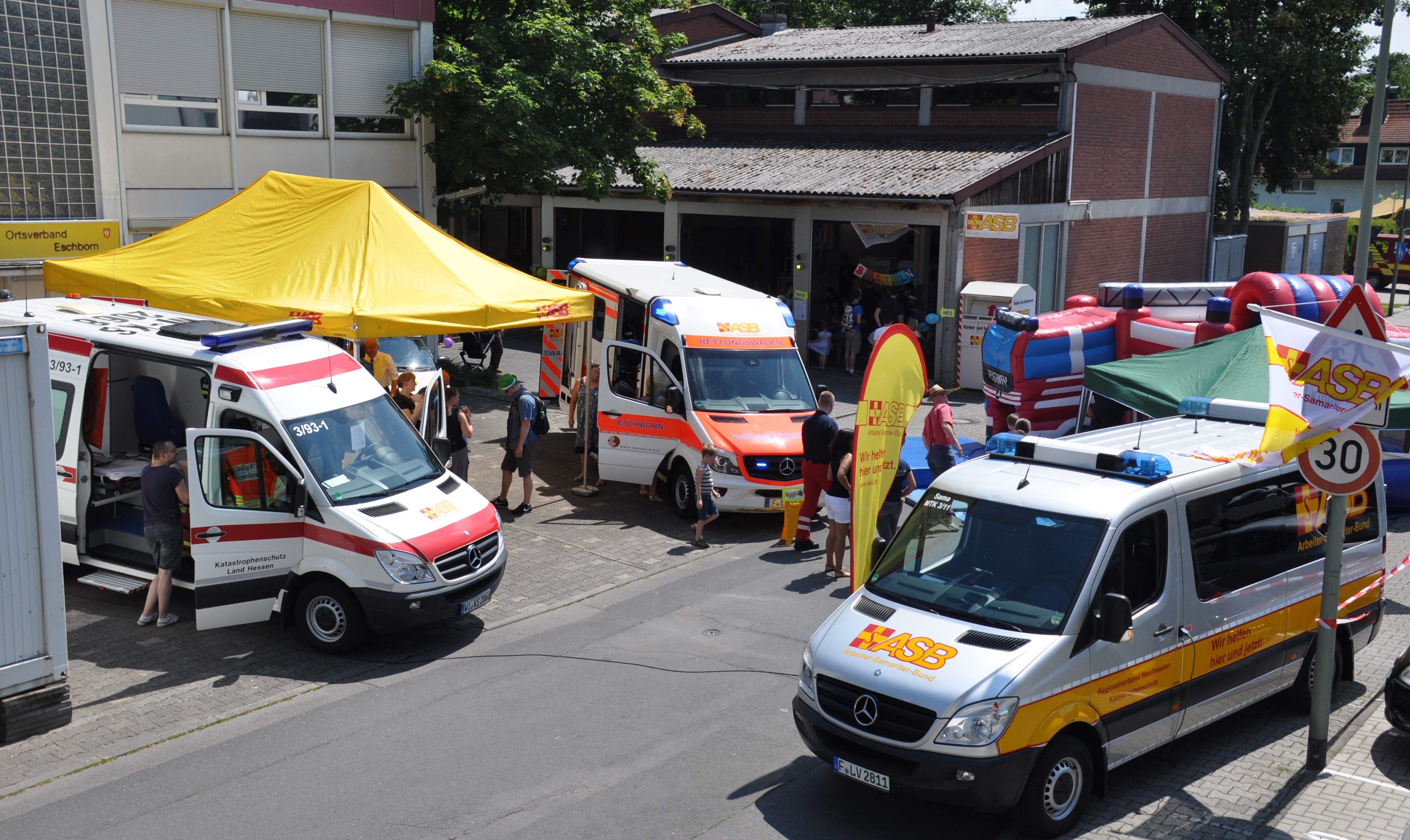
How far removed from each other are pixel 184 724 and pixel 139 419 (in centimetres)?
465

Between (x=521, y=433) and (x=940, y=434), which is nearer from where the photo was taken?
(x=940, y=434)

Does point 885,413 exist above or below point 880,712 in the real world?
above

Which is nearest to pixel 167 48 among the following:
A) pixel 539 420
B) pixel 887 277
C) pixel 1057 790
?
pixel 539 420

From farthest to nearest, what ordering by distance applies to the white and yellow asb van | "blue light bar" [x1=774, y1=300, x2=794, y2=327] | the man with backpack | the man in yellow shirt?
"blue light bar" [x1=774, y1=300, x2=794, y2=327]
the man in yellow shirt
the man with backpack
the white and yellow asb van

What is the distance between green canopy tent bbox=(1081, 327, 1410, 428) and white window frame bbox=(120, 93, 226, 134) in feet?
46.8

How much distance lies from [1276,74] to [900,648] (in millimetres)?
33400

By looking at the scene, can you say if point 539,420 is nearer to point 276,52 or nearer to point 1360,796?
point 1360,796

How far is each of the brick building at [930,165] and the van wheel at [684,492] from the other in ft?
33.6

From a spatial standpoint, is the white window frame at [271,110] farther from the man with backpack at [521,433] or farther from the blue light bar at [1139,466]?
the blue light bar at [1139,466]

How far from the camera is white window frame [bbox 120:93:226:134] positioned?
17.6 m

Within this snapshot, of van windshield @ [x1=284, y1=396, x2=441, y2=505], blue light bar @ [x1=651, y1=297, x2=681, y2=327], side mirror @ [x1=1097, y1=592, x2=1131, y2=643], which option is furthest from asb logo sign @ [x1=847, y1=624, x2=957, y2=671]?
blue light bar @ [x1=651, y1=297, x2=681, y2=327]

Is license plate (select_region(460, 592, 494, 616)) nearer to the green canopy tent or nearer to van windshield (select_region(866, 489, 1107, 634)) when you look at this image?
van windshield (select_region(866, 489, 1107, 634))

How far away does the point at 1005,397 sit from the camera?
15.4m

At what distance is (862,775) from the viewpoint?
21.2 ft
